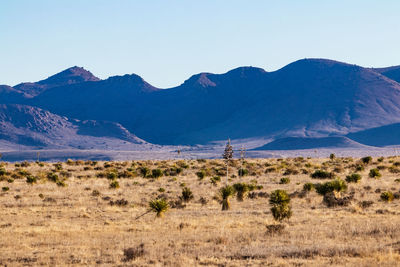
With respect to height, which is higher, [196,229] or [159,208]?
[159,208]

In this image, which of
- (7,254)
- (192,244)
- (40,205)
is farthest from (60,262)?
(40,205)

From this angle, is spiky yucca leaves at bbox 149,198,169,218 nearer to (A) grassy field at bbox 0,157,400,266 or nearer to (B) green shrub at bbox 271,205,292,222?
(A) grassy field at bbox 0,157,400,266

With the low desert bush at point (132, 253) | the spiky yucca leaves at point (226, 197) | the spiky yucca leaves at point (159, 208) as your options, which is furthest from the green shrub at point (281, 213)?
the low desert bush at point (132, 253)

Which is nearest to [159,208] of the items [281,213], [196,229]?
[196,229]

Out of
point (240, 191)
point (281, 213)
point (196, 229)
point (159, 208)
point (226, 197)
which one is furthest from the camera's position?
point (240, 191)

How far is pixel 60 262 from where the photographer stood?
49.2 ft

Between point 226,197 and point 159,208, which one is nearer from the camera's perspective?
point 159,208

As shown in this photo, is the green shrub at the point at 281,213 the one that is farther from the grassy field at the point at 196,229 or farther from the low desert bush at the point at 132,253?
the low desert bush at the point at 132,253

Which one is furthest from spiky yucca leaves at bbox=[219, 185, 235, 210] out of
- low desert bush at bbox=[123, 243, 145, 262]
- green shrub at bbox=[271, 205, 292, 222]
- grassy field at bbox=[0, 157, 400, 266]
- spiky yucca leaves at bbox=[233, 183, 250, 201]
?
low desert bush at bbox=[123, 243, 145, 262]

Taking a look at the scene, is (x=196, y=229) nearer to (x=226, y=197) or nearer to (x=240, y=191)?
(x=226, y=197)

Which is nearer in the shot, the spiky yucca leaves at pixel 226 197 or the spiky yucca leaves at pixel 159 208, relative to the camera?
the spiky yucca leaves at pixel 159 208

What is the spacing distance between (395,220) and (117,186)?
20050mm

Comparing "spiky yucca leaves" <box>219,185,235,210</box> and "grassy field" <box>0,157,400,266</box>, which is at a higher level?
"spiky yucca leaves" <box>219,185,235,210</box>

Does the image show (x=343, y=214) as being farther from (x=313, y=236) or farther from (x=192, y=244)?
(x=192, y=244)
